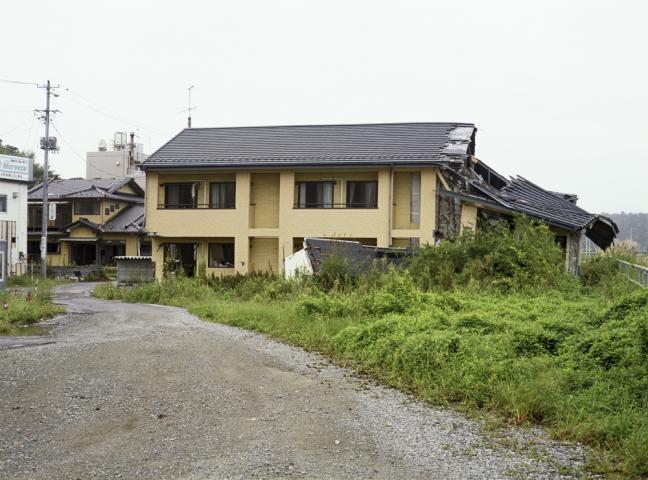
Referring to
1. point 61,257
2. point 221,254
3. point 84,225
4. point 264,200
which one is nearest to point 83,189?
point 84,225

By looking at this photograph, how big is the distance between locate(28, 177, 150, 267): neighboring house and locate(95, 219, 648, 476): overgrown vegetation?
83.2 ft

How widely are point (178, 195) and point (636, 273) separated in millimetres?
18568

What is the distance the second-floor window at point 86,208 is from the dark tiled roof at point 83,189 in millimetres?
672

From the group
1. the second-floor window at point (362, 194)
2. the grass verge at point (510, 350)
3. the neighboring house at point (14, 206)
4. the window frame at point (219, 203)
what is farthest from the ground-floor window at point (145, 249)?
the grass verge at point (510, 350)

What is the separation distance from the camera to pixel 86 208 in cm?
4288

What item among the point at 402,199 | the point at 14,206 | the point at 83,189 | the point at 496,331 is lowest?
the point at 496,331

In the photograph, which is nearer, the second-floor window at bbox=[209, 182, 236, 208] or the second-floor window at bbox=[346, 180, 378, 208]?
the second-floor window at bbox=[346, 180, 378, 208]

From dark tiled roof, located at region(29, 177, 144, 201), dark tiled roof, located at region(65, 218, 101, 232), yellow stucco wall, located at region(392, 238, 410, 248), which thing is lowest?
yellow stucco wall, located at region(392, 238, 410, 248)

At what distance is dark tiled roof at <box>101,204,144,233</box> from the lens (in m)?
40.9

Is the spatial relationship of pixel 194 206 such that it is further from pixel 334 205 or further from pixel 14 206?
pixel 14 206

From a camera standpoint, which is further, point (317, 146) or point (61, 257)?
point (61, 257)

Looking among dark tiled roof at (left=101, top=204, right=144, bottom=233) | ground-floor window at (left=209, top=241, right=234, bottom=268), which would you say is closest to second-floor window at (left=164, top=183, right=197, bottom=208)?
ground-floor window at (left=209, top=241, right=234, bottom=268)

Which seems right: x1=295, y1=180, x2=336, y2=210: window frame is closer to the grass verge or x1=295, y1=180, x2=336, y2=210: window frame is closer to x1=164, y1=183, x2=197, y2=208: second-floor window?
x1=164, y1=183, x2=197, y2=208: second-floor window

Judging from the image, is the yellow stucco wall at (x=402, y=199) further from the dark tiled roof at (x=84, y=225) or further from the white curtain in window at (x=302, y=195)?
the dark tiled roof at (x=84, y=225)
